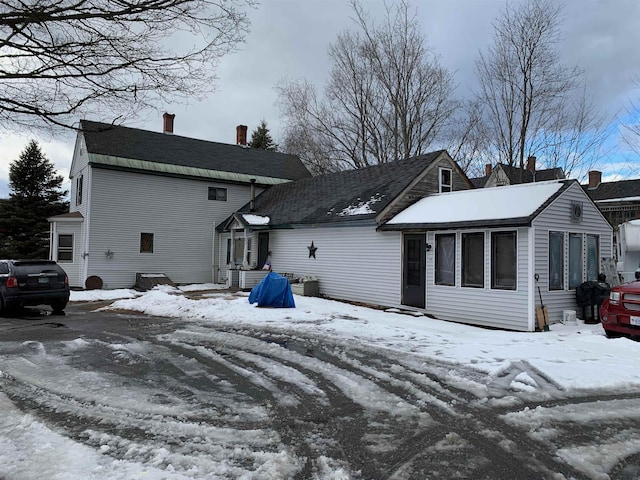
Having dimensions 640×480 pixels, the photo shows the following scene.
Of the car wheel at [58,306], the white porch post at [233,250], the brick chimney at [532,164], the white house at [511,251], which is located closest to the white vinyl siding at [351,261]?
the white house at [511,251]

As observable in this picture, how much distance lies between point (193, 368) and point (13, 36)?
4.88 meters

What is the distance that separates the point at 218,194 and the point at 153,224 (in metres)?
3.66

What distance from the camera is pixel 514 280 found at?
10797mm

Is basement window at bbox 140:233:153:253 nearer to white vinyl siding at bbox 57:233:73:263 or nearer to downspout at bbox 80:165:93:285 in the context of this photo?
downspout at bbox 80:165:93:285

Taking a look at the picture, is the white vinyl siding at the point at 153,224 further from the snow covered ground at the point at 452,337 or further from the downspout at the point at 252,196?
the snow covered ground at the point at 452,337

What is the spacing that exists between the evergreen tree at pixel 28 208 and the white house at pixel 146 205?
1153 centimetres

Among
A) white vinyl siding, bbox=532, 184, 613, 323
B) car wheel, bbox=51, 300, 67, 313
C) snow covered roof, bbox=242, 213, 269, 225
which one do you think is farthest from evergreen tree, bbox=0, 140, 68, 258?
white vinyl siding, bbox=532, 184, 613, 323

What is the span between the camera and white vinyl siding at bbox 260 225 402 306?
546 inches

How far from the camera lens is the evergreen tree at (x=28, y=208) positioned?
1264 inches

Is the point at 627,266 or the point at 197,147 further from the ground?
the point at 197,147

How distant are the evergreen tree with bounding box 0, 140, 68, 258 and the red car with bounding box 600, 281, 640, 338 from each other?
34.5 meters

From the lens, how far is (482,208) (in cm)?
1195

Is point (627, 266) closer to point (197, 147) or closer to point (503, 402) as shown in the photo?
point (503, 402)

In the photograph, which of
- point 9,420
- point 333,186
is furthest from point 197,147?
point 9,420
